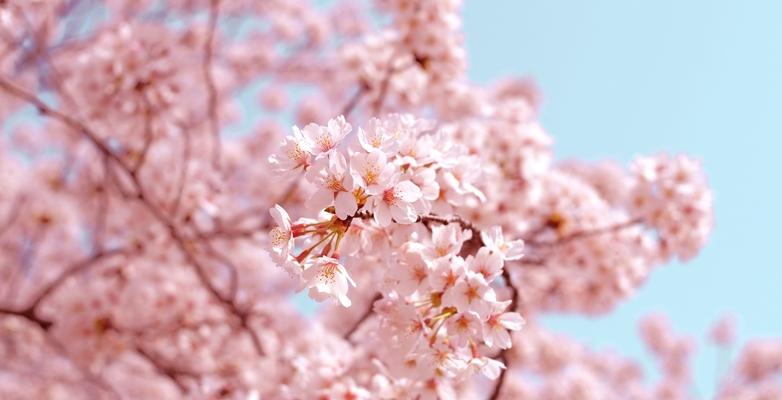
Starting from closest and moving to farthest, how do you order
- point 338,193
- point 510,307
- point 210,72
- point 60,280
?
point 338,193, point 510,307, point 60,280, point 210,72

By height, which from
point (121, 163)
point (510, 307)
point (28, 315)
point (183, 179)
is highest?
point (183, 179)

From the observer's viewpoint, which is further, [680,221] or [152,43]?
[152,43]

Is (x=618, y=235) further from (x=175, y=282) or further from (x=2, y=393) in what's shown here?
(x=2, y=393)

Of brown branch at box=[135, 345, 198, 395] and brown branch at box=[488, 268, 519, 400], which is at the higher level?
brown branch at box=[135, 345, 198, 395]

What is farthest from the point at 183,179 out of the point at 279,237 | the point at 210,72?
the point at 279,237

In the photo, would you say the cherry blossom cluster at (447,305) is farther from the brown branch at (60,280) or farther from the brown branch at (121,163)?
the brown branch at (60,280)

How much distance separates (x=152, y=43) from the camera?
12.6ft

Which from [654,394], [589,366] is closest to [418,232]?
[589,366]

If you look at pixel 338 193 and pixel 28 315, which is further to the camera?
pixel 28 315

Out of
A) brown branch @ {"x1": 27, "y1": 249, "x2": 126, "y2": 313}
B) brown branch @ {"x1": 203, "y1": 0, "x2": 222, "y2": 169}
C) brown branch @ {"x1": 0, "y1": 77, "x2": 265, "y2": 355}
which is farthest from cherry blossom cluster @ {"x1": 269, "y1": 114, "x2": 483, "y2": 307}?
brown branch @ {"x1": 27, "y1": 249, "x2": 126, "y2": 313}

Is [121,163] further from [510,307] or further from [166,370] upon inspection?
[510,307]

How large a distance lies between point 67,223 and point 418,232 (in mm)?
5268

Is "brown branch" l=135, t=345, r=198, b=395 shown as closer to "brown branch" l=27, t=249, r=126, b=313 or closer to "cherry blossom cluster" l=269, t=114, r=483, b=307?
"brown branch" l=27, t=249, r=126, b=313

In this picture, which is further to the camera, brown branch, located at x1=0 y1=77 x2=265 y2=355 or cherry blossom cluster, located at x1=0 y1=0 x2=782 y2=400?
brown branch, located at x1=0 y1=77 x2=265 y2=355
